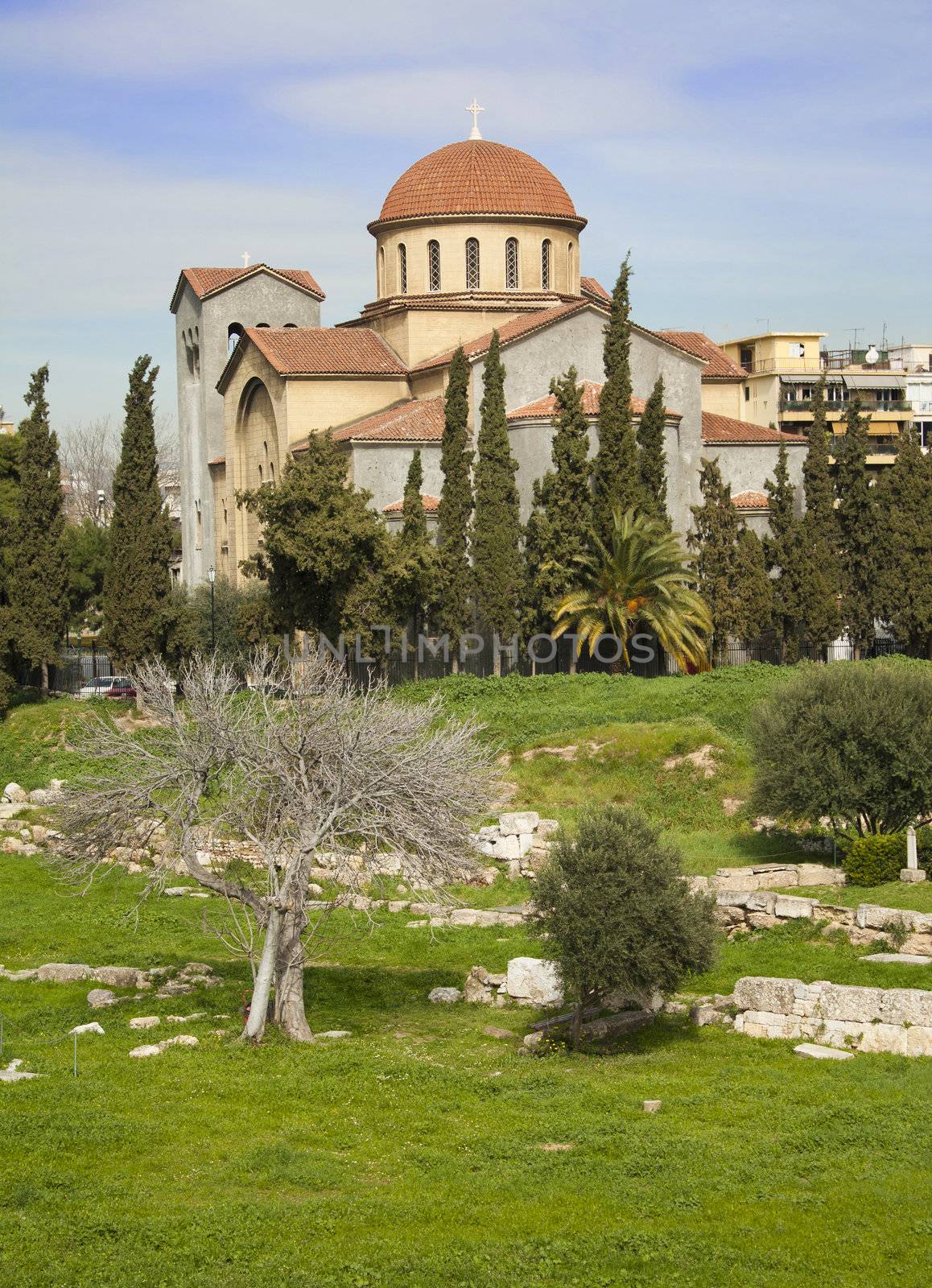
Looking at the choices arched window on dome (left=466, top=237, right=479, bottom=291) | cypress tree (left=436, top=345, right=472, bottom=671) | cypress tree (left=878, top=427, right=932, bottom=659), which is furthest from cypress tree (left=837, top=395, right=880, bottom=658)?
arched window on dome (left=466, top=237, right=479, bottom=291)

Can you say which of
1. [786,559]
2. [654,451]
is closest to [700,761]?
[654,451]

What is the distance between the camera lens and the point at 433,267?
137ft

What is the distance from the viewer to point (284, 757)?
582 inches

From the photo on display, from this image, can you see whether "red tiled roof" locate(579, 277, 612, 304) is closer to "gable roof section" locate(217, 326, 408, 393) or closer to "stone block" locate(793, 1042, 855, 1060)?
"gable roof section" locate(217, 326, 408, 393)

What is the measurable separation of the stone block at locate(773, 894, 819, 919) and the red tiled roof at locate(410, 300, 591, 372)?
20.3 meters

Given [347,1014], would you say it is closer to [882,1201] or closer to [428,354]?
[882,1201]

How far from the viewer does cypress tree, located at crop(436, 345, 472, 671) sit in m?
33.6

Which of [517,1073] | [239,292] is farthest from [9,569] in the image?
[517,1073]

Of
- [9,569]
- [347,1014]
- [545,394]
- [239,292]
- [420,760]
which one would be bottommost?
[347,1014]

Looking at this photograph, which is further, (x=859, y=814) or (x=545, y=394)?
(x=545, y=394)

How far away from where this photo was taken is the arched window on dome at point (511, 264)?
A: 41.3m

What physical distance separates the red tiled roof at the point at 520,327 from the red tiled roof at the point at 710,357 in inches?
219

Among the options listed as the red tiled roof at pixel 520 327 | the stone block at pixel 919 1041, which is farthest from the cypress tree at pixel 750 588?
the stone block at pixel 919 1041

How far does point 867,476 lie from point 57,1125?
2929cm
